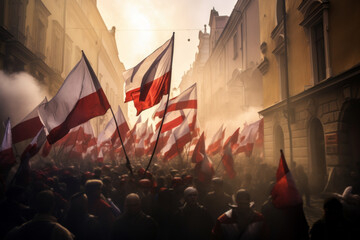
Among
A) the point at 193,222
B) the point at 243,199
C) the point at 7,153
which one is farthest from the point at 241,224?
A: the point at 7,153

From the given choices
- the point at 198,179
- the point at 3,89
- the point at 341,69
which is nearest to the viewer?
the point at 198,179

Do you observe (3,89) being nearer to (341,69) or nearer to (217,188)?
(217,188)

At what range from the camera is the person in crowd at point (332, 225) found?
2.98 metres

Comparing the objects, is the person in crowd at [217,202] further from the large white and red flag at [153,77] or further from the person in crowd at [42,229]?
the person in crowd at [42,229]

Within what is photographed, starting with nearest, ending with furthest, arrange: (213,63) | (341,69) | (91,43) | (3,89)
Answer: (341,69), (3,89), (91,43), (213,63)

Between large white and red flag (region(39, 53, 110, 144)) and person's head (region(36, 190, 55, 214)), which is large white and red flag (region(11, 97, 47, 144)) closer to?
large white and red flag (region(39, 53, 110, 144))

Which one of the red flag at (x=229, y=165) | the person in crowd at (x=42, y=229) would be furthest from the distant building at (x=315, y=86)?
the person in crowd at (x=42, y=229)

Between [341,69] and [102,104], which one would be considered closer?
[102,104]

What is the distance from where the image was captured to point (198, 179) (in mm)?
6391

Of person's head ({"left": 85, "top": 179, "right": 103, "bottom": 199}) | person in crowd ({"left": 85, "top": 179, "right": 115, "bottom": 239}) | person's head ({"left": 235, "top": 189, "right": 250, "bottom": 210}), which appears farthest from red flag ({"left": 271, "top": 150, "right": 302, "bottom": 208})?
person's head ({"left": 85, "top": 179, "right": 103, "bottom": 199})

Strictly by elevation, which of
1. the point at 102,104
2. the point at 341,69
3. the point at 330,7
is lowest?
the point at 102,104

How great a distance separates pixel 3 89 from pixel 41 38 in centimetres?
625

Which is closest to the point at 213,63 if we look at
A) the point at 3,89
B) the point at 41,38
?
the point at 41,38

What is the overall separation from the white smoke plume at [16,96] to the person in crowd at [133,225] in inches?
485
